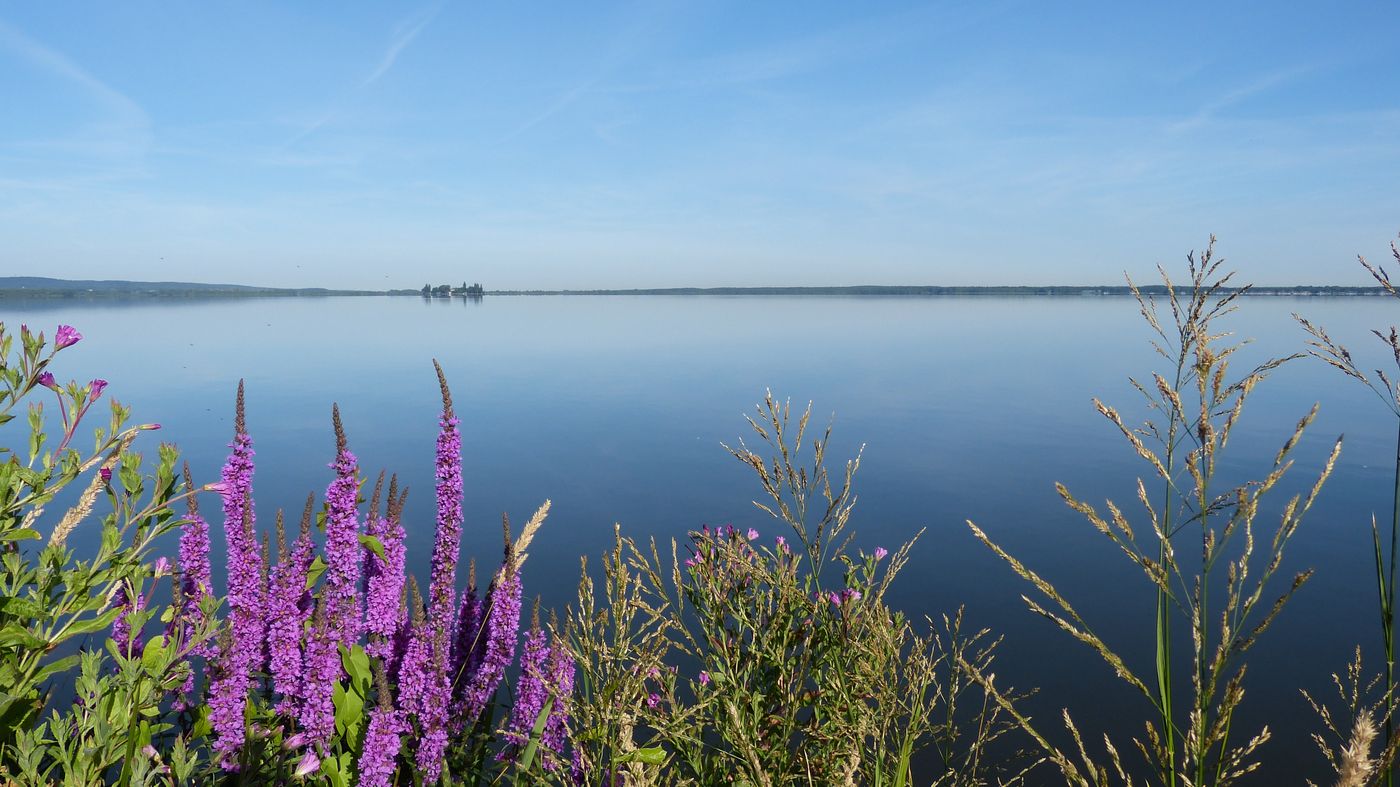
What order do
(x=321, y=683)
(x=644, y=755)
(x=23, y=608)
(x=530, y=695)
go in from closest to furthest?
(x=23, y=608) < (x=644, y=755) < (x=321, y=683) < (x=530, y=695)

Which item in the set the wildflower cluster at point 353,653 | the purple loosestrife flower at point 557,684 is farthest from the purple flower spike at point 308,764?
the purple loosestrife flower at point 557,684

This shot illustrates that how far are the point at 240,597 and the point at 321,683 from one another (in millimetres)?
616

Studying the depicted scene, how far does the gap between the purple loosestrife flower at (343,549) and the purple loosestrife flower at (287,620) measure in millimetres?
138

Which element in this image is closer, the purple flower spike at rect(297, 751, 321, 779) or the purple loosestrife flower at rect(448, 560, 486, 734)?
the purple flower spike at rect(297, 751, 321, 779)

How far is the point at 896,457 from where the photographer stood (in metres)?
17.7

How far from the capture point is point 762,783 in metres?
2.17

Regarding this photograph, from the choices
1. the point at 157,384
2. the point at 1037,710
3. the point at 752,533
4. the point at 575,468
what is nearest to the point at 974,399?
the point at 575,468

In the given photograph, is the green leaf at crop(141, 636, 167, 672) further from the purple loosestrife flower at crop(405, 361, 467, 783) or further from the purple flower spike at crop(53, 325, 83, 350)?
the purple flower spike at crop(53, 325, 83, 350)

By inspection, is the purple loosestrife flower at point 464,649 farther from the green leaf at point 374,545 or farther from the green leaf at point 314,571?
the green leaf at point 314,571

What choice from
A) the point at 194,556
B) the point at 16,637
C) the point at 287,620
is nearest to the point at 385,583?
the point at 287,620

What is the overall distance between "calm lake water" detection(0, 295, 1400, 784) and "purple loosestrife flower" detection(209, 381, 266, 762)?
6377mm

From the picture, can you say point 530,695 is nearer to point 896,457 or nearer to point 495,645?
point 495,645

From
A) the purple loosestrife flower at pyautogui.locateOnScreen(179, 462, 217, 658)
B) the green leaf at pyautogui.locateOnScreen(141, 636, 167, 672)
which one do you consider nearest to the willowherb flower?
the green leaf at pyautogui.locateOnScreen(141, 636, 167, 672)

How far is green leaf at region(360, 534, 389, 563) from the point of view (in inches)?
125
